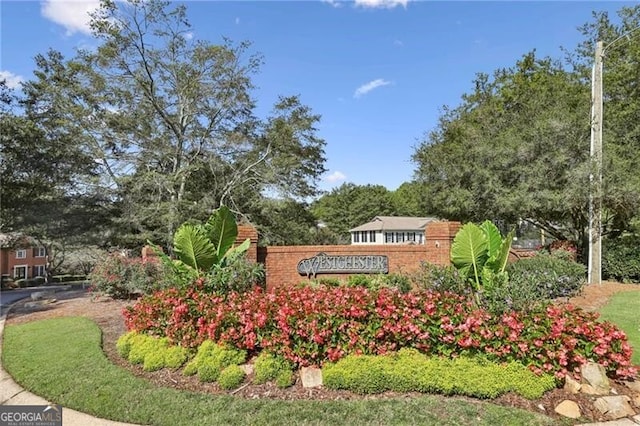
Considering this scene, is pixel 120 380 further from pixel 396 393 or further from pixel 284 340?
pixel 396 393

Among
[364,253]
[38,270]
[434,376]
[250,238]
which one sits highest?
[250,238]

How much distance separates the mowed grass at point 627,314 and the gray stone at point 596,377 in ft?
4.30

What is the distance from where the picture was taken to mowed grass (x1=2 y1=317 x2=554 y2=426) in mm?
3494

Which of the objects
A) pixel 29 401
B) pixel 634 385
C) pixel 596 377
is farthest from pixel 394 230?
pixel 29 401

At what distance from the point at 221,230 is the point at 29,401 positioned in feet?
14.1

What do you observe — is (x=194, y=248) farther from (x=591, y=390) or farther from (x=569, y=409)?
(x=591, y=390)

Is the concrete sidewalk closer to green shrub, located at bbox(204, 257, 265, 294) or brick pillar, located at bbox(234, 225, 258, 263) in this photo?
green shrub, located at bbox(204, 257, 265, 294)

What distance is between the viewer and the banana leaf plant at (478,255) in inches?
292

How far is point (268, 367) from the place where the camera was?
4.28 metres

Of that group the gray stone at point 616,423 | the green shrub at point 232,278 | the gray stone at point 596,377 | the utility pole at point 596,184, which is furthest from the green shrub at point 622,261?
the green shrub at point 232,278

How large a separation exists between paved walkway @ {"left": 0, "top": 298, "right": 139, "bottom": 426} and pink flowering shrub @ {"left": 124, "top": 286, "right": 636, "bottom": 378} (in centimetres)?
135

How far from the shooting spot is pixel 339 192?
58594mm

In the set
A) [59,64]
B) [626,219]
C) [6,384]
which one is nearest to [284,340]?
[6,384]

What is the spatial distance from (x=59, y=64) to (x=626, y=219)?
2586 centimetres
